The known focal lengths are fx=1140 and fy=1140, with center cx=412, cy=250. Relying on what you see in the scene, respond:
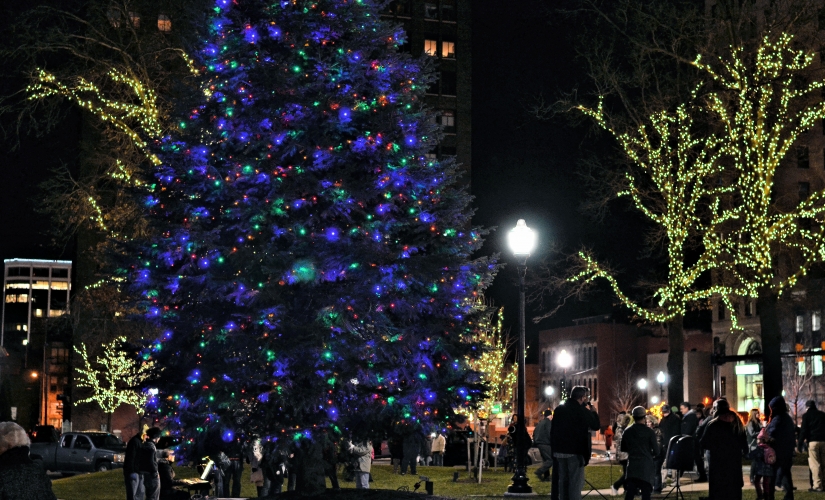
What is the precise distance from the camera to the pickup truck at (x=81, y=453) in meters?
43.6

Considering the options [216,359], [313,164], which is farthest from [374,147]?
[216,359]

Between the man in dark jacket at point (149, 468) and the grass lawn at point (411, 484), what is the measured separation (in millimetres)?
5826

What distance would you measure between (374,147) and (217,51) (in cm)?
279

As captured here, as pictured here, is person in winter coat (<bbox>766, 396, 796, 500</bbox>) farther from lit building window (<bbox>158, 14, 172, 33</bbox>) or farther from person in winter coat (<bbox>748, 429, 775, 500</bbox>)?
lit building window (<bbox>158, 14, 172, 33</bbox>)

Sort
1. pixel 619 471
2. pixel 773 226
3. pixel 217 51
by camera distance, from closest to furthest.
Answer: pixel 217 51 < pixel 619 471 < pixel 773 226

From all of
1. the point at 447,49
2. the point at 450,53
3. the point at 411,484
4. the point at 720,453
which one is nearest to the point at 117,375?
the point at 411,484

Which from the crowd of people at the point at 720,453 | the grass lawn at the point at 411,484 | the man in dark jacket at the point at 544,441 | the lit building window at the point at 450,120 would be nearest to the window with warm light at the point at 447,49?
the lit building window at the point at 450,120

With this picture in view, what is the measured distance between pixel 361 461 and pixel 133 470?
4.00 m

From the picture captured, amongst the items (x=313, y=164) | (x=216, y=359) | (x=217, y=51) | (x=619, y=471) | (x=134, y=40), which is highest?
(x=134, y=40)

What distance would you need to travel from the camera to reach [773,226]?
3234 cm

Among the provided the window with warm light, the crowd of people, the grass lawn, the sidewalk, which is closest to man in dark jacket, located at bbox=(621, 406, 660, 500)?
the crowd of people

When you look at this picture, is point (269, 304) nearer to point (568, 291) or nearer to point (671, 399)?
point (568, 291)

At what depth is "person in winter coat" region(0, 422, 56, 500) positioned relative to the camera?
7.74 meters

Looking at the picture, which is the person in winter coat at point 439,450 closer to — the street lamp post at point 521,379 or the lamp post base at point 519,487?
the street lamp post at point 521,379
